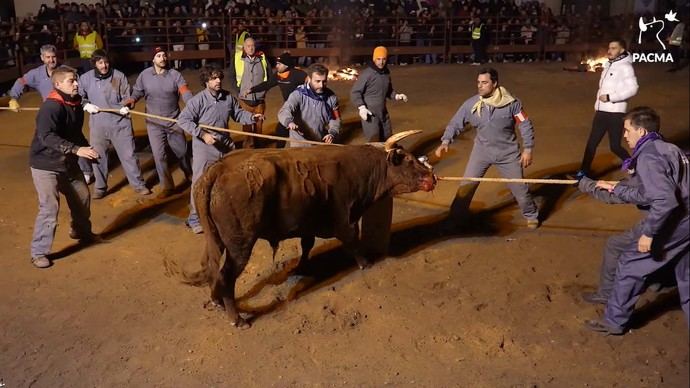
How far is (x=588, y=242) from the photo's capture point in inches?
273

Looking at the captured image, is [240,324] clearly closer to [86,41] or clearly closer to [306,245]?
[306,245]

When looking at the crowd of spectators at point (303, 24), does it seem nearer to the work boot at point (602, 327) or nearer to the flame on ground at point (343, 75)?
the flame on ground at point (343, 75)

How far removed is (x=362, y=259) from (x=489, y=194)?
9.63ft

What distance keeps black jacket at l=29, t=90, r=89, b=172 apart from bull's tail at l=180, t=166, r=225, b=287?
1756 millimetres

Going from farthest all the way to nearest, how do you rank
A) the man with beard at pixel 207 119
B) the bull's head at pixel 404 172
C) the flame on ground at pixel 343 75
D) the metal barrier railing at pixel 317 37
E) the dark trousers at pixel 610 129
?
the metal barrier railing at pixel 317 37 → the flame on ground at pixel 343 75 → the dark trousers at pixel 610 129 → the man with beard at pixel 207 119 → the bull's head at pixel 404 172

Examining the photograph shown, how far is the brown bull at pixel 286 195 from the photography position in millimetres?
5023

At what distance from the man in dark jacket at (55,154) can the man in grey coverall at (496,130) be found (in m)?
3.62

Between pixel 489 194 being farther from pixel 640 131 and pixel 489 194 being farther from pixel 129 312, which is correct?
pixel 129 312

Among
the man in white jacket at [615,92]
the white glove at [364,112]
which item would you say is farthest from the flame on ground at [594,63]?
the white glove at [364,112]

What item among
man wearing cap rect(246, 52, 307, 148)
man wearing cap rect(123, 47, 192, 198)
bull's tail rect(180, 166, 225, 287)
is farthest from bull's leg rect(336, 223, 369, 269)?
man wearing cap rect(246, 52, 307, 148)

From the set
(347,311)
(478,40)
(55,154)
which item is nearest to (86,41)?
(55,154)

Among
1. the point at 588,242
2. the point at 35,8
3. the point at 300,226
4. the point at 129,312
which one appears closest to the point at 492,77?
the point at 588,242

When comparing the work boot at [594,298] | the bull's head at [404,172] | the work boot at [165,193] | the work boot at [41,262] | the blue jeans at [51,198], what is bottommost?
the work boot at [594,298]

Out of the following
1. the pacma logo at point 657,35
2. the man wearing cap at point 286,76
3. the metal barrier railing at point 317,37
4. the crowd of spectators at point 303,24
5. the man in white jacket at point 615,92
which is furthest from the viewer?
the pacma logo at point 657,35
